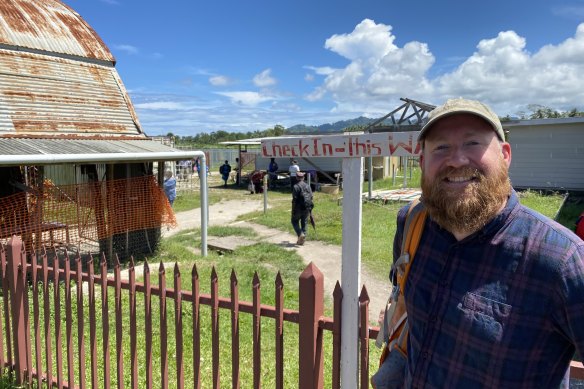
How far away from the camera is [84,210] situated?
8.08 metres

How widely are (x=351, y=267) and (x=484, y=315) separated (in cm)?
73

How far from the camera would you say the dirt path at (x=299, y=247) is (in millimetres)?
7000

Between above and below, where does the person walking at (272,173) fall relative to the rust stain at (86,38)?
below

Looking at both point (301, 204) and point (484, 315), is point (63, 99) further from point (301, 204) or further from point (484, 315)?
point (484, 315)

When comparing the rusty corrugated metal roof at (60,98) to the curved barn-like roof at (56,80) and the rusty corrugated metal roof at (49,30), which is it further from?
the rusty corrugated metal roof at (49,30)

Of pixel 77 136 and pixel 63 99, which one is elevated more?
pixel 63 99

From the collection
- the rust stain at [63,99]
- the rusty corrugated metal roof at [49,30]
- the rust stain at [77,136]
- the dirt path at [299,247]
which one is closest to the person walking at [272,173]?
the dirt path at [299,247]

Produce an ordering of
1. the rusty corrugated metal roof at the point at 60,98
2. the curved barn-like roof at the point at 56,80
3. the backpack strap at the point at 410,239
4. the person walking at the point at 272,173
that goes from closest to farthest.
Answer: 1. the backpack strap at the point at 410,239
2. the rusty corrugated metal roof at the point at 60,98
3. the curved barn-like roof at the point at 56,80
4. the person walking at the point at 272,173

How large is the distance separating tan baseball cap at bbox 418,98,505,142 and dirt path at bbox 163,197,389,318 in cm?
470

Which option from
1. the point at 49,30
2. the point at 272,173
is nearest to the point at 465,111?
the point at 49,30

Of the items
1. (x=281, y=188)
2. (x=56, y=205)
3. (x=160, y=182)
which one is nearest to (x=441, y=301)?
(x=56, y=205)

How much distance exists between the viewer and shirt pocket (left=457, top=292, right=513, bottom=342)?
141 centimetres

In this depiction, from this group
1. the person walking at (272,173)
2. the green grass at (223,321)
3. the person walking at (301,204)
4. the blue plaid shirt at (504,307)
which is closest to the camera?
the blue plaid shirt at (504,307)

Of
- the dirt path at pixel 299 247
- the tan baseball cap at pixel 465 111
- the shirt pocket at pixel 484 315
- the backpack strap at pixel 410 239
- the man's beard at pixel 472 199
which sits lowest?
the dirt path at pixel 299 247
